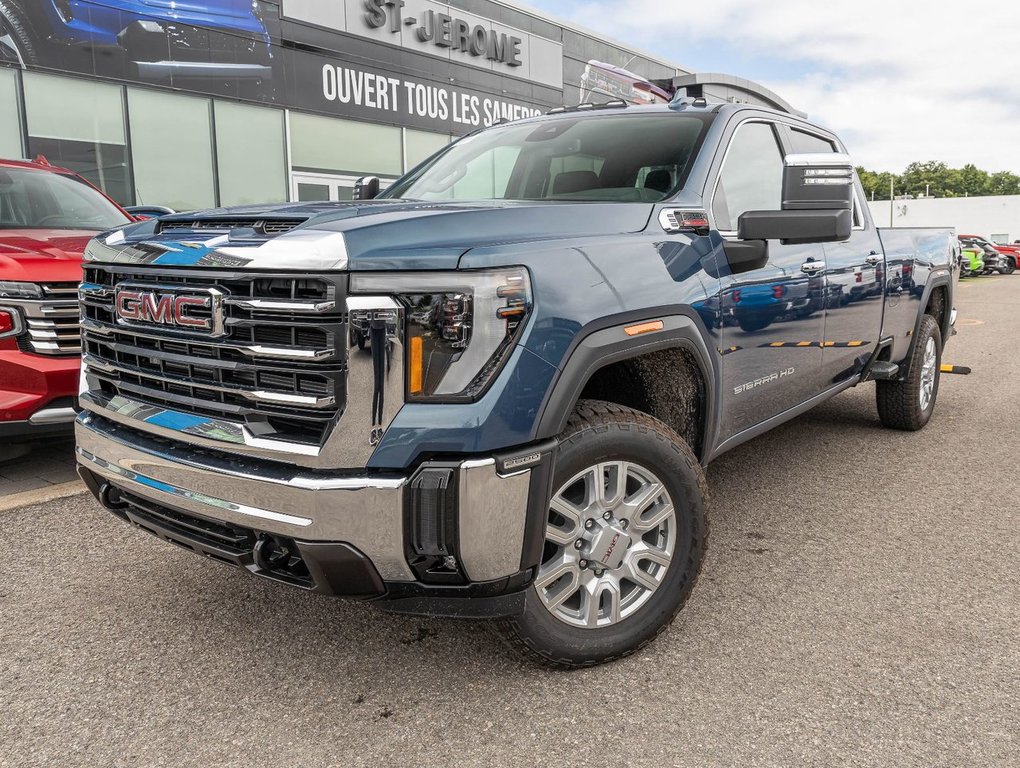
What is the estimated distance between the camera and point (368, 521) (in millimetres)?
2133

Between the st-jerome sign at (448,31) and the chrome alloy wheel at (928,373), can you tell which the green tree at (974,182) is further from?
the chrome alloy wheel at (928,373)

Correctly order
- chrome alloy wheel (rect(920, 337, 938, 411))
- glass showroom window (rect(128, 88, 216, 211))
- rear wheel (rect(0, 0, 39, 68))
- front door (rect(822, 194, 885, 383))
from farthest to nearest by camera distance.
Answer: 1. glass showroom window (rect(128, 88, 216, 211))
2. rear wheel (rect(0, 0, 39, 68))
3. chrome alloy wheel (rect(920, 337, 938, 411))
4. front door (rect(822, 194, 885, 383))

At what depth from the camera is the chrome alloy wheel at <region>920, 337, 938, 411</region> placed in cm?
571

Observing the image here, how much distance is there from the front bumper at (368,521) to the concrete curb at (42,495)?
2.21m

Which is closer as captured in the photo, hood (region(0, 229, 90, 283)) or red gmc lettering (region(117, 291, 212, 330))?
red gmc lettering (region(117, 291, 212, 330))

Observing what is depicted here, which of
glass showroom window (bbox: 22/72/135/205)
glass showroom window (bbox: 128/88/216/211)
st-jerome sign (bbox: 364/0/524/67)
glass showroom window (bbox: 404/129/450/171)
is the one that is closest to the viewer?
glass showroom window (bbox: 22/72/135/205)

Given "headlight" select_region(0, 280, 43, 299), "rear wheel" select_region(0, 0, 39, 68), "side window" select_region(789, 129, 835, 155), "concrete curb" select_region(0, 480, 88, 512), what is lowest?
"concrete curb" select_region(0, 480, 88, 512)

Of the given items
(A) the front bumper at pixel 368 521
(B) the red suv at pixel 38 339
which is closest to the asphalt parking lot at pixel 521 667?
(A) the front bumper at pixel 368 521

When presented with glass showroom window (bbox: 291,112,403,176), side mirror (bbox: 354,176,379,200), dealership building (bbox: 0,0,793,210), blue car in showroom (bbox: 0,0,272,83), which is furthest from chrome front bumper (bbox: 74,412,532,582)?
glass showroom window (bbox: 291,112,403,176)

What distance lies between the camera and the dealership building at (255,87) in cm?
1245

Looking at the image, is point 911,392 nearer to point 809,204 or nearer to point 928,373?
point 928,373

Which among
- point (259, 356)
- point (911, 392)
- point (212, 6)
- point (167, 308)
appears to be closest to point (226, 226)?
point (167, 308)

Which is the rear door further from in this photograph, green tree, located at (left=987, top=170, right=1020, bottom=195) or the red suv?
green tree, located at (left=987, top=170, right=1020, bottom=195)

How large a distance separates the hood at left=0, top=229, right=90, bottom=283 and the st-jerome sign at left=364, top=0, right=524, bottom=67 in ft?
44.9
